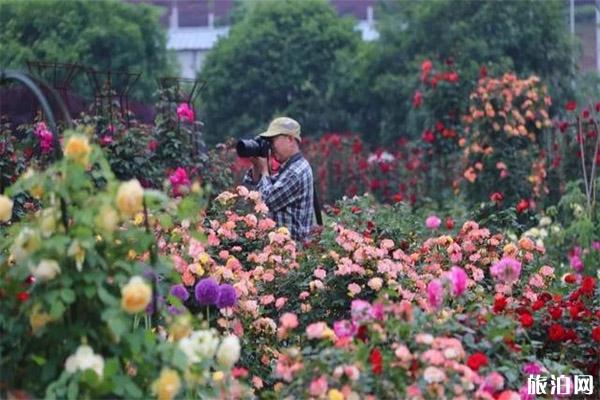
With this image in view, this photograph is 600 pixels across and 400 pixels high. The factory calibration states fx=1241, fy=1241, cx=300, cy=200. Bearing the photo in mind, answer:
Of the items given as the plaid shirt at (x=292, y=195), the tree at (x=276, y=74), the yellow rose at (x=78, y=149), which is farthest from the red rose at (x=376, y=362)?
the tree at (x=276, y=74)

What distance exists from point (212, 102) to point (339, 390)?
2057 centimetres

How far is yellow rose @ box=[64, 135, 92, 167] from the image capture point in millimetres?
2814

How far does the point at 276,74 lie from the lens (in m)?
23.2

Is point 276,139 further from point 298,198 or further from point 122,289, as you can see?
point 122,289

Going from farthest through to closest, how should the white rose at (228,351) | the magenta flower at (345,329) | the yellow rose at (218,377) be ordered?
1. the magenta flower at (345,329)
2. the yellow rose at (218,377)
3. the white rose at (228,351)

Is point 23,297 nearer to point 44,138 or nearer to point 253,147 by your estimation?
point 253,147

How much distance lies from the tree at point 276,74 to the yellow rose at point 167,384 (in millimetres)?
19843

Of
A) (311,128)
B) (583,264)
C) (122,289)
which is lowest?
(311,128)

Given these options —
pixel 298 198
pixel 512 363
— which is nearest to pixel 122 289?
pixel 512 363

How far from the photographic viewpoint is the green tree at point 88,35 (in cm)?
2073

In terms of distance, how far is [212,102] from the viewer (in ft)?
76.7

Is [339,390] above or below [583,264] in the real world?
above

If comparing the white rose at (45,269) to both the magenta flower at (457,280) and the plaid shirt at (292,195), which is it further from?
the plaid shirt at (292,195)

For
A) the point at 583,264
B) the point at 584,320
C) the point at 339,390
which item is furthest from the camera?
the point at 583,264
